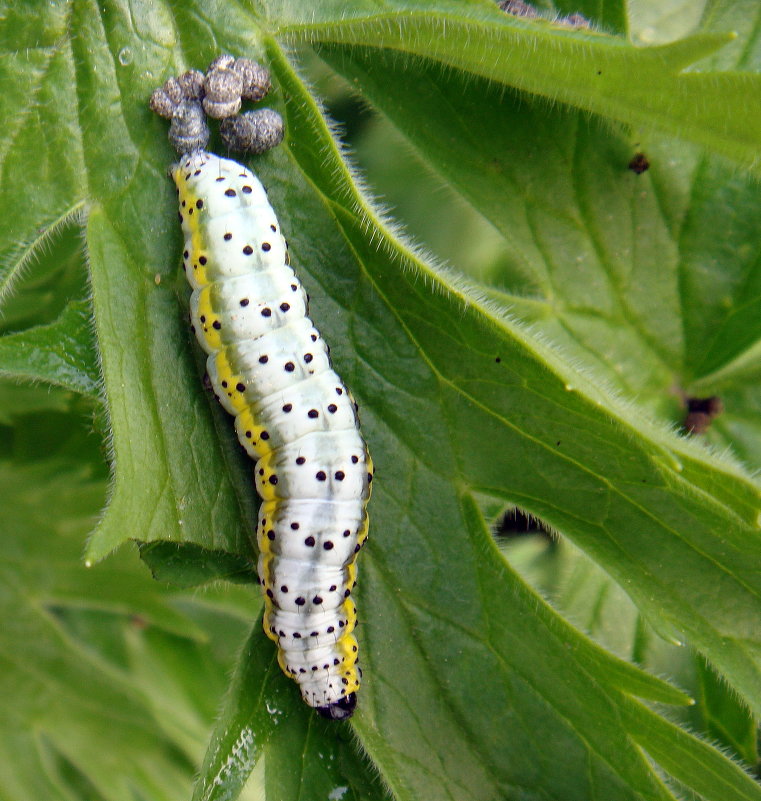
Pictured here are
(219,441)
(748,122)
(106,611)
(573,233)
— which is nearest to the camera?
(748,122)

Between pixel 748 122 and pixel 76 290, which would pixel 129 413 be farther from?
pixel 748 122

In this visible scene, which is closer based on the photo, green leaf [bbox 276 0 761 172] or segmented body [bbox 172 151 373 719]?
green leaf [bbox 276 0 761 172]

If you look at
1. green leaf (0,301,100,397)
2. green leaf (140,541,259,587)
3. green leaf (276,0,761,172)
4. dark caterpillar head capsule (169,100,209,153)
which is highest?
green leaf (276,0,761,172)

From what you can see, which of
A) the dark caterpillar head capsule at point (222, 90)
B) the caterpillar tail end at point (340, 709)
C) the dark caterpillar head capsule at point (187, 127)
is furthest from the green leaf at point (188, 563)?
the dark caterpillar head capsule at point (222, 90)

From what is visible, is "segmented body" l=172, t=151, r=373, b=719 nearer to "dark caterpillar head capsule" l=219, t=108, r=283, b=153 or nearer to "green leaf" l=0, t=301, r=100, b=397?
"dark caterpillar head capsule" l=219, t=108, r=283, b=153

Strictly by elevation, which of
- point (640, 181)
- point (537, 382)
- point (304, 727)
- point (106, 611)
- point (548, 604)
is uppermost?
point (640, 181)

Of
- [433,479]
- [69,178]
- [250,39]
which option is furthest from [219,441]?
[250,39]

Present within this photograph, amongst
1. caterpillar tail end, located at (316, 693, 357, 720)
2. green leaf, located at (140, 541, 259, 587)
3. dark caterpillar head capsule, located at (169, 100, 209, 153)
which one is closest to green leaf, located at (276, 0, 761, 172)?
dark caterpillar head capsule, located at (169, 100, 209, 153)

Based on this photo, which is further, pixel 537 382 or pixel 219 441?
pixel 219 441
